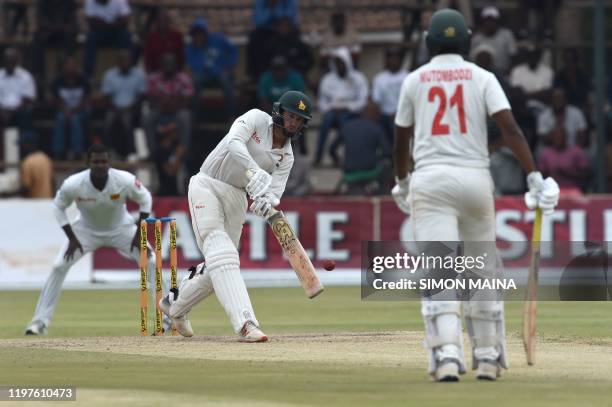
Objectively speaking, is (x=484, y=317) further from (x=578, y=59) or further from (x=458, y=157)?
(x=578, y=59)

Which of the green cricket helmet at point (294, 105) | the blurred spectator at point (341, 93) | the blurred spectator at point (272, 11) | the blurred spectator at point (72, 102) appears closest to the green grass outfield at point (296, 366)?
the green cricket helmet at point (294, 105)

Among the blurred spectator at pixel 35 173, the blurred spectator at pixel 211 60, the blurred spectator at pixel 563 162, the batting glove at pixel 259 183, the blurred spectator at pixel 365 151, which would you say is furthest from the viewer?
the blurred spectator at pixel 211 60

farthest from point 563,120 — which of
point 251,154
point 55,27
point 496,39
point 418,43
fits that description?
point 251,154

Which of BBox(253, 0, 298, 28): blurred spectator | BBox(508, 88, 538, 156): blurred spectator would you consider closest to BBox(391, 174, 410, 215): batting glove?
BBox(508, 88, 538, 156): blurred spectator

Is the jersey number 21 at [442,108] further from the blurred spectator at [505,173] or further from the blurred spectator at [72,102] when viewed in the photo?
the blurred spectator at [72,102]

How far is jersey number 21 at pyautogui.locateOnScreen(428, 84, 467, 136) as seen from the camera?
322 inches

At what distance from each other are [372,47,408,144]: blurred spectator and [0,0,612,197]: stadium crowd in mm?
21

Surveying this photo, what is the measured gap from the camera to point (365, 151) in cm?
2120

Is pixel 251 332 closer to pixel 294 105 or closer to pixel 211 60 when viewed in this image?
pixel 294 105

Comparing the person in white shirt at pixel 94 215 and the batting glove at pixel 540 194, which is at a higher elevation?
the batting glove at pixel 540 194

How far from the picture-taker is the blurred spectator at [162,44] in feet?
73.4

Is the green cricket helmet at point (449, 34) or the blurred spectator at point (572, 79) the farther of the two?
the blurred spectator at point (572, 79)

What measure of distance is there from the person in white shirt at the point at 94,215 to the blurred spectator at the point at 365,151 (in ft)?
24.3

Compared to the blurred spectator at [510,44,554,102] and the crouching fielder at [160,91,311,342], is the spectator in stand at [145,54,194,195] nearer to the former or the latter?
the blurred spectator at [510,44,554,102]
